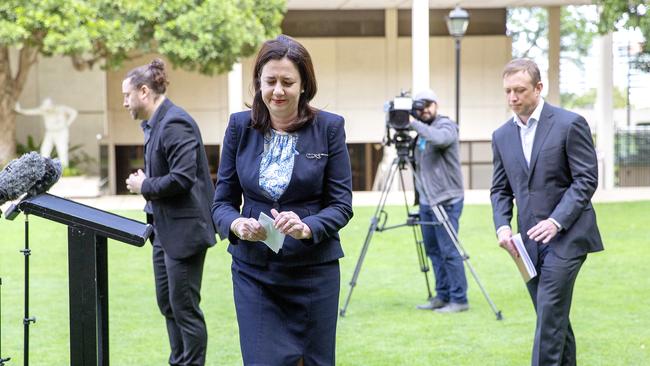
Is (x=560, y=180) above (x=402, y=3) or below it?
below

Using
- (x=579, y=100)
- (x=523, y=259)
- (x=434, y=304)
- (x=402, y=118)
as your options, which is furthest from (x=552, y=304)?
(x=579, y=100)

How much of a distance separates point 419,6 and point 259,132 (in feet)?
77.7

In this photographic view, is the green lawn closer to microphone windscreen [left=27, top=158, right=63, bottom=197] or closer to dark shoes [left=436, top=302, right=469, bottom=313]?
dark shoes [left=436, top=302, right=469, bottom=313]

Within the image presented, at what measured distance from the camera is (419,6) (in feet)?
91.1

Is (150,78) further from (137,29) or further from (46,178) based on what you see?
(137,29)

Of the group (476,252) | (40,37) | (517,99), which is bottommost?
(476,252)

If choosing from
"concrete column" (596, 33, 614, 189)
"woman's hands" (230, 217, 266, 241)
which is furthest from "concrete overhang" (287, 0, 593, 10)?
"woman's hands" (230, 217, 266, 241)

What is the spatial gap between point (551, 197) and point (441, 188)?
13.8 feet

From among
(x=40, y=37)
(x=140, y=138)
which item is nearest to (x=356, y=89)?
(x=140, y=138)

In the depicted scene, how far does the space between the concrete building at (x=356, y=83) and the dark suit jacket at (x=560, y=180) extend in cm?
2669

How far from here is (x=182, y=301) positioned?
669 cm

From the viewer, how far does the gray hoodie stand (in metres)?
10.3

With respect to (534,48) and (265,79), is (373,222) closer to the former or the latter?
(265,79)

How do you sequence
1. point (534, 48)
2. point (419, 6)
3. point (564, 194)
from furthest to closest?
point (534, 48), point (419, 6), point (564, 194)
